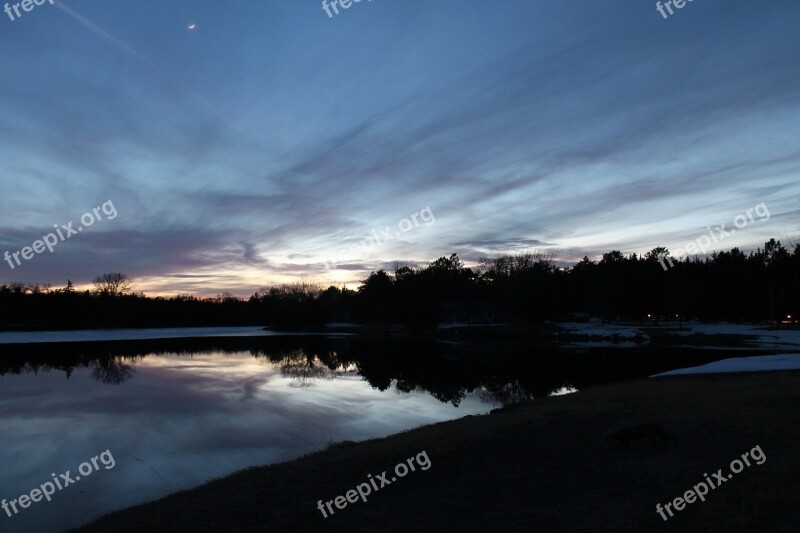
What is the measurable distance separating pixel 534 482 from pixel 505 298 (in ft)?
327

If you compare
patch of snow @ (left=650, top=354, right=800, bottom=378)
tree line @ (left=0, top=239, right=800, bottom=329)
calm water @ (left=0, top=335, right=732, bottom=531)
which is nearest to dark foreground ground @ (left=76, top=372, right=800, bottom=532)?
calm water @ (left=0, top=335, right=732, bottom=531)

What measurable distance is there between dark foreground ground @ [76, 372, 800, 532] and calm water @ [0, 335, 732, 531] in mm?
2591

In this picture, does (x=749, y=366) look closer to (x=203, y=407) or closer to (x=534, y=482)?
(x=534, y=482)

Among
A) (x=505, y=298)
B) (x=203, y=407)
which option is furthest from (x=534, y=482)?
(x=505, y=298)

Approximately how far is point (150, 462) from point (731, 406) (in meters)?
15.6

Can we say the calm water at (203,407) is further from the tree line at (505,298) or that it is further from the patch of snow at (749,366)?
the tree line at (505,298)

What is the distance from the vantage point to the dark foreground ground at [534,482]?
7.90 m

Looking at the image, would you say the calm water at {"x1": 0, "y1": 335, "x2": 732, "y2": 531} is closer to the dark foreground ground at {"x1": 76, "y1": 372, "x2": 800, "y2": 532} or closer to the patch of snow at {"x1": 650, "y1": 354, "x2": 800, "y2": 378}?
the dark foreground ground at {"x1": 76, "y1": 372, "x2": 800, "y2": 532}

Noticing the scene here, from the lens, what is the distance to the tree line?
7675cm

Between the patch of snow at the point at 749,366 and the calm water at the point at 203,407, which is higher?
the calm water at the point at 203,407

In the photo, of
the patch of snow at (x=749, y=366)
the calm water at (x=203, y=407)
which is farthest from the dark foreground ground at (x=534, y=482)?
the patch of snow at (x=749, y=366)

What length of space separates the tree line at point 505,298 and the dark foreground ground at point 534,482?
2277 inches

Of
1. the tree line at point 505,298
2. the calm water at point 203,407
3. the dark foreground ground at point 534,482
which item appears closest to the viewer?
the dark foreground ground at point 534,482

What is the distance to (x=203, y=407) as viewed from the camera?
870 inches
